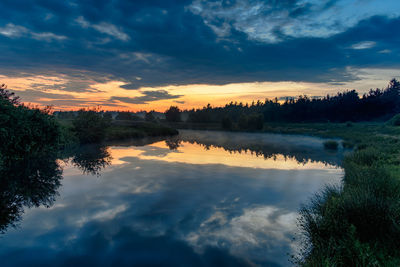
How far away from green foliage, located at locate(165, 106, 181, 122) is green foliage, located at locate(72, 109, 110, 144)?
11680 cm

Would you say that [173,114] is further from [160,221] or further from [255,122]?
[160,221]

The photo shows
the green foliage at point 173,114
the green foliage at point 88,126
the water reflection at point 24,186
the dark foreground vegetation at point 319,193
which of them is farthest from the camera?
the green foliage at point 173,114

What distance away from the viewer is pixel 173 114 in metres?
166

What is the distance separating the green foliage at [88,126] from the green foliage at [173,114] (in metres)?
117

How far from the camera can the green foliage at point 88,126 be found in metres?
45.5

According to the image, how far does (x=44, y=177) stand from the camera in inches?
726

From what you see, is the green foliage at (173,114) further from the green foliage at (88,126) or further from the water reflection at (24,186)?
the water reflection at (24,186)

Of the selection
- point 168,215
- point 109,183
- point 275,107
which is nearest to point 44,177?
point 109,183

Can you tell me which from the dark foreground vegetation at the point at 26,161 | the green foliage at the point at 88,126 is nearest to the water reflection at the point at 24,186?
the dark foreground vegetation at the point at 26,161

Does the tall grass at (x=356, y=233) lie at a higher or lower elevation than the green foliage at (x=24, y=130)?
lower

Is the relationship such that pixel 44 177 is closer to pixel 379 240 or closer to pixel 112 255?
pixel 112 255

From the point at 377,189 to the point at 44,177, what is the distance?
72.5ft

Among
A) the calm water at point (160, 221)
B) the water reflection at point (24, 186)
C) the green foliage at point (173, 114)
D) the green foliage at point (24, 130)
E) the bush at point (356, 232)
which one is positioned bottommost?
the calm water at point (160, 221)

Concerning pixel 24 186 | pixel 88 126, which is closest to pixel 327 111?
pixel 88 126
